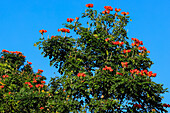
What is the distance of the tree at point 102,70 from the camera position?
1443cm

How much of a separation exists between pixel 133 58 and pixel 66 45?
360 centimetres

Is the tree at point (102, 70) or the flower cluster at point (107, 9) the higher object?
the flower cluster at point (107, 9)

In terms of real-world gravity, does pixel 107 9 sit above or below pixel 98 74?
above

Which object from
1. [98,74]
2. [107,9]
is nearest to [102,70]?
[98,74]

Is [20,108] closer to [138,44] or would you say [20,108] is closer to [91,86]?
[91,86]

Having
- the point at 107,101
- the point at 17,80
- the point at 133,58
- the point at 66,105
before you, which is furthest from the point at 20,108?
the point at 133,58

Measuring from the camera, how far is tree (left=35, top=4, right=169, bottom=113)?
14.4m

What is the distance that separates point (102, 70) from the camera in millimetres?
14797

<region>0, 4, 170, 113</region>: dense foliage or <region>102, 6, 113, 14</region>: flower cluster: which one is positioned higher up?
<region>102, 6, 113, 14</region>: flower cluster

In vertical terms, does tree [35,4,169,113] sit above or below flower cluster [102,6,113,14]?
below

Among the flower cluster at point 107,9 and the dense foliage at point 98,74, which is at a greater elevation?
the flower cluster at point 107,9

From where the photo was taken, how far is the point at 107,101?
1448 cm

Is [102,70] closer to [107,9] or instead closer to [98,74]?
[98,74]

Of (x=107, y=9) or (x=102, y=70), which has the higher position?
(x=107, y=9)
